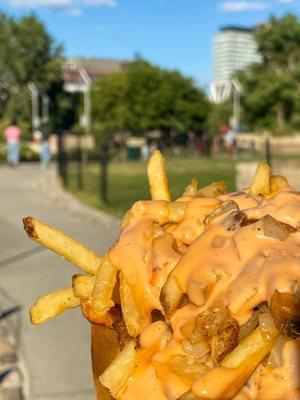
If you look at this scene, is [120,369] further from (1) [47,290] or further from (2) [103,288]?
(1) [47,290]

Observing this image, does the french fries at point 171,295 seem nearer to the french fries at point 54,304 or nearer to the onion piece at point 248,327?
the onion piece at point 248,327

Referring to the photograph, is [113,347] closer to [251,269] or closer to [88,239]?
[251,269]

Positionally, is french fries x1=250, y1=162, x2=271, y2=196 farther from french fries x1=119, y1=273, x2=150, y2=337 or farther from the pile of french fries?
french fries x1=119, y1=273, x2=150, y2=337

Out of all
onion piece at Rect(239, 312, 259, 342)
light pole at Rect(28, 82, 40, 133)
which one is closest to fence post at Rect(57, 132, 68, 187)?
onion piece at Rect(239, 312, 259, 342)

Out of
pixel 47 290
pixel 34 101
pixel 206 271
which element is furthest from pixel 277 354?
pixel 34 101

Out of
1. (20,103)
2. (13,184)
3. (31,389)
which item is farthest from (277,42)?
(31,389)

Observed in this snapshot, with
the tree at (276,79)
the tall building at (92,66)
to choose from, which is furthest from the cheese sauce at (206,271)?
the tall building at (92,66)
